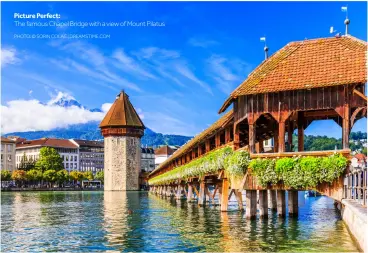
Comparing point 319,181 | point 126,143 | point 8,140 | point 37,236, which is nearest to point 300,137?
point 319,181

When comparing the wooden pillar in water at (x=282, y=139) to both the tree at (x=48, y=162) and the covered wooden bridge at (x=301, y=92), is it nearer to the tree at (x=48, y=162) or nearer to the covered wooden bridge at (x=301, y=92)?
the covered wooden bridge at (x=301, y=92)

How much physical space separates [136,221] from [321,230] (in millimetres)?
8715

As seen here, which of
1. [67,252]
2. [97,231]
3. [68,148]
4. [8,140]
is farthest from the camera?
[68,148]

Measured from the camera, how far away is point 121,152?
9306 centimetres

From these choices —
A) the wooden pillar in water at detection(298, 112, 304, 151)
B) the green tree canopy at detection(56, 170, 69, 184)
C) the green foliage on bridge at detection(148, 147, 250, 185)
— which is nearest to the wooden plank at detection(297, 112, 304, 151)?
the wooden pillar in water at detection(298, 112, 304, 151)

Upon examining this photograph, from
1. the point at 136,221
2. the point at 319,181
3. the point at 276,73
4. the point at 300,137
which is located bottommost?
the point at 136,221

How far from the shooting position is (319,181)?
17.7 metres

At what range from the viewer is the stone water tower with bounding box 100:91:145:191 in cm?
9312

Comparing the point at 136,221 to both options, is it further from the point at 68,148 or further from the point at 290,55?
the point at 68,148

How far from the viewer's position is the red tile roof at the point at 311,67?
Result: 18250mm

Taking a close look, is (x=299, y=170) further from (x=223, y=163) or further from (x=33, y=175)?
(x=33, y=175)

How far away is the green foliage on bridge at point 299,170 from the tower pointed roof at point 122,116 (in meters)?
75.1

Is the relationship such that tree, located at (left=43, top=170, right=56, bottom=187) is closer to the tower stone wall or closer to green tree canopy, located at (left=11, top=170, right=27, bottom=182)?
green tree canopy, located at (left=11, top=170, right=27, bottom=182)

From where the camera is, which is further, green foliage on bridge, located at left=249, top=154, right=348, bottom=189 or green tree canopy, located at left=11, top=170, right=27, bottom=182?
green tree canopy, located at left=11, top=170, right=27, bottom=182
